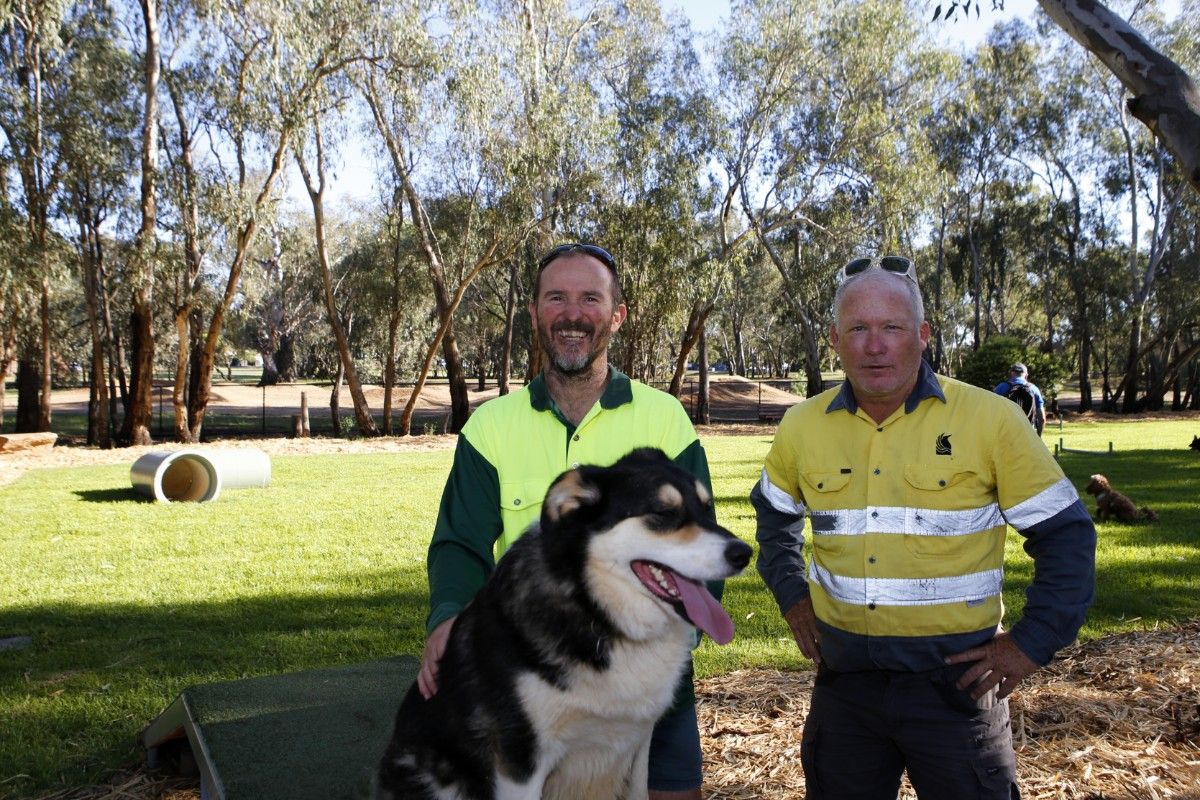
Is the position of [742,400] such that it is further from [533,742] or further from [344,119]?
[533,742]

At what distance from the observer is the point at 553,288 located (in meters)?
3.52

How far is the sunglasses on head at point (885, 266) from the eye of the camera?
10.5 ft

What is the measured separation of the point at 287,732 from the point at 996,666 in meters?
3.51

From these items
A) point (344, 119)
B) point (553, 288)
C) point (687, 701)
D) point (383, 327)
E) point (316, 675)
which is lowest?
point (316, 675)

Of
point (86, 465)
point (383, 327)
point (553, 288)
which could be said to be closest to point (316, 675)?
point (553, 288)

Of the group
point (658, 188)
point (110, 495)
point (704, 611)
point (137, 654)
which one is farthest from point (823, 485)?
point (658, 188)

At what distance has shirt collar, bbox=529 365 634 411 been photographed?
3.48m

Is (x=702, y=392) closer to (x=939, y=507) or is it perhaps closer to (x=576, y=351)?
(x=576, y=351)

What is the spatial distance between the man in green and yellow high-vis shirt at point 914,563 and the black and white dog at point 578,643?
24.0 inches

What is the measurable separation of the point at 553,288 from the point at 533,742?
176 centimetres

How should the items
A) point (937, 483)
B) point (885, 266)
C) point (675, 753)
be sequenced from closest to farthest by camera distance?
point (937, 483)
point (885, 266)
point (675, 753)

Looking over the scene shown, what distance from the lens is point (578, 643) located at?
2869 mm

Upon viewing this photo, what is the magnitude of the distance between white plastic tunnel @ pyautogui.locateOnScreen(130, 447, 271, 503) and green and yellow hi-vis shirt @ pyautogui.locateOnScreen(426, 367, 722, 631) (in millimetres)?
12734

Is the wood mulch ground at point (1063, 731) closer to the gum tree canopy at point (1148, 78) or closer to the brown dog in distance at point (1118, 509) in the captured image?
the gum tree canopy at point (1148, 78)
